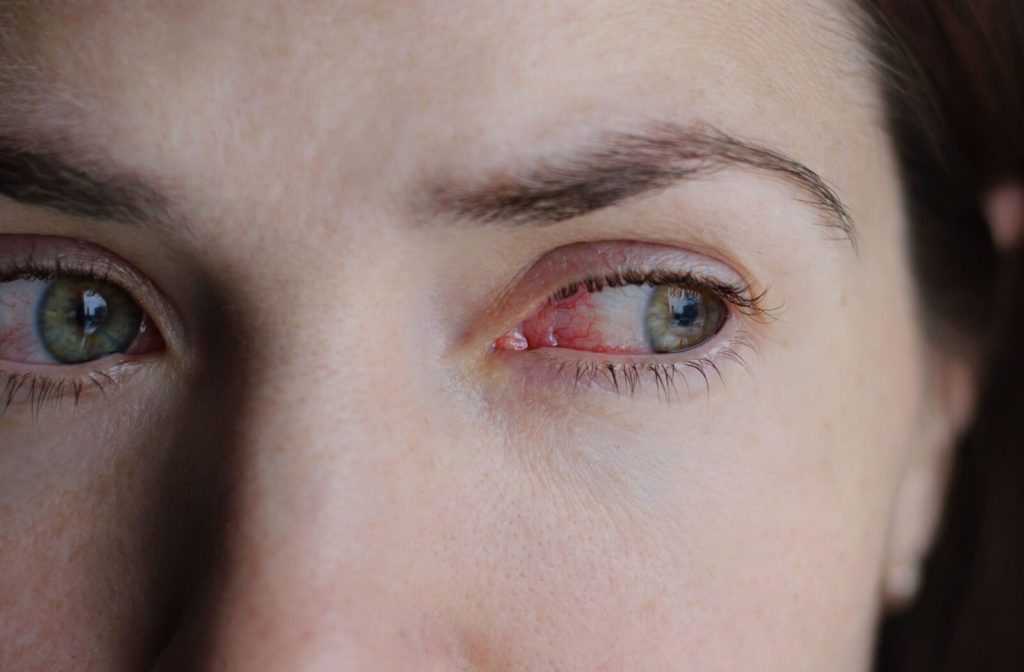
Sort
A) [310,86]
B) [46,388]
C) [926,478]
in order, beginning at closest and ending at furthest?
[310,86] < [46,388] < [926,478]

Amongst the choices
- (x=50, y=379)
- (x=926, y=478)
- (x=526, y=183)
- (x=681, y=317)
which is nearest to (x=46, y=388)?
(x=50, y=379)

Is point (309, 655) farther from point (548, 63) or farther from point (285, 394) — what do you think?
point (548, 63)

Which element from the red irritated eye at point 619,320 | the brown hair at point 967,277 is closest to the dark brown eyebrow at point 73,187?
the red irritated eye at point 619,320

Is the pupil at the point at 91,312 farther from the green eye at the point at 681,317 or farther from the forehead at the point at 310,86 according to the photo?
the green eye at the point at 681,317

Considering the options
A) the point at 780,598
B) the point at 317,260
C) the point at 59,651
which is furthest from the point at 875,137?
the point at 59,651

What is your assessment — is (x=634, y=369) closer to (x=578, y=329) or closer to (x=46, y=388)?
(x=578, y=329)
